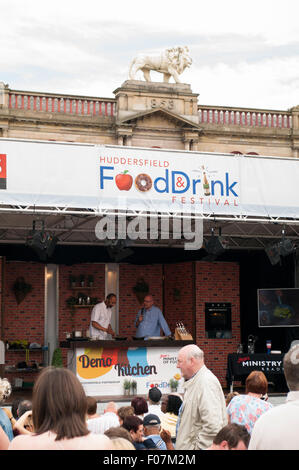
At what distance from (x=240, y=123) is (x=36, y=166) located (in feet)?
54.4

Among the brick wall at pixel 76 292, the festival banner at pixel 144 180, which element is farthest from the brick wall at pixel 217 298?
the festival banner at pixel 144 180

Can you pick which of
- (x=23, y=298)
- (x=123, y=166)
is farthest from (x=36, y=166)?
(x=23, y=298)

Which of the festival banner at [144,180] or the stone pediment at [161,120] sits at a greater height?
the stone pediment at [161,120]

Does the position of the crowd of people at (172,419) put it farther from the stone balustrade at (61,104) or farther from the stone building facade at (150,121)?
the stone balustrade at (61,104)

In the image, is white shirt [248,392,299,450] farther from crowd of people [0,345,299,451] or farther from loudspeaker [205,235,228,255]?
loudspeaker [205,235,228,255]

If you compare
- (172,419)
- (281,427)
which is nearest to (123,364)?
(172,419)

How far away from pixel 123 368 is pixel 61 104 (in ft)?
43.7

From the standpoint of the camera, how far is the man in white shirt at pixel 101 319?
1260cm

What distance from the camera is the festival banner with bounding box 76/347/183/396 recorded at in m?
11.9

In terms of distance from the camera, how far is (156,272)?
17406 mm

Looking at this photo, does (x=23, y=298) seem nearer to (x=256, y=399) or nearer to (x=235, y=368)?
(x=235, y=368)

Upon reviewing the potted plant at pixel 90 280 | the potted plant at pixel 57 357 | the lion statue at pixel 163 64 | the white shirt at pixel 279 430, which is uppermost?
the lion statue at pixel 163 64

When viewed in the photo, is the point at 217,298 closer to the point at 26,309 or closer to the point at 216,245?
the point at 216,245

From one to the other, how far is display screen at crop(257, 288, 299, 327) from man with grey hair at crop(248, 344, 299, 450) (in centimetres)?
1365
